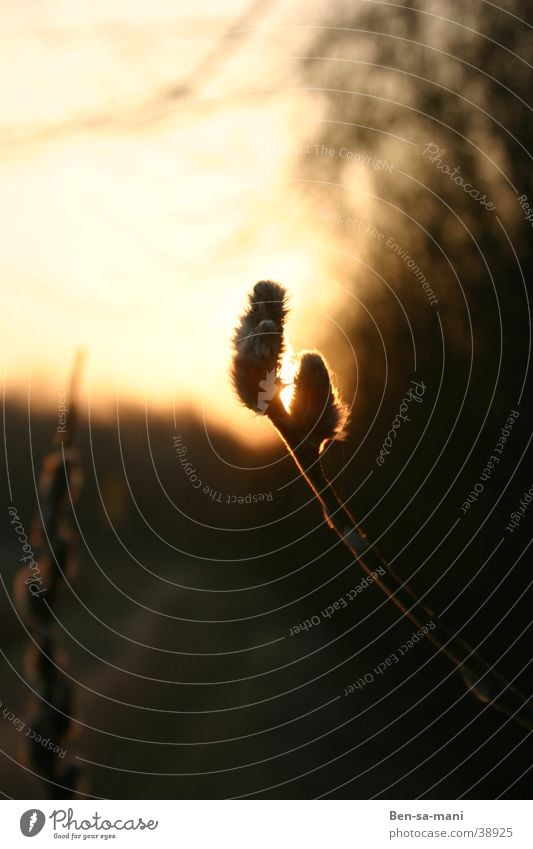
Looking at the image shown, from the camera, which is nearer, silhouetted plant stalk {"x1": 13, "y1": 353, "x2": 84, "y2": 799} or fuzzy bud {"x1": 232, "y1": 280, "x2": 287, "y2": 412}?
fuzzy bud {"x1": 232, "y1": 280, "x2": 287, "y2": 412}
